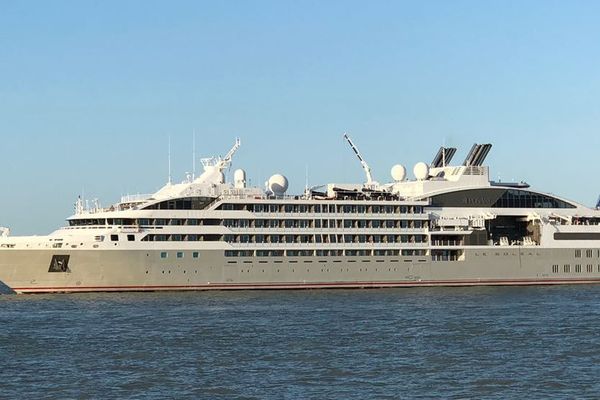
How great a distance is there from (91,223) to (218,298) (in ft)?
41.0

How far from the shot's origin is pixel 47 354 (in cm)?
3838

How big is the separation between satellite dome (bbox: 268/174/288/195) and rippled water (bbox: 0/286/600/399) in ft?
43.0

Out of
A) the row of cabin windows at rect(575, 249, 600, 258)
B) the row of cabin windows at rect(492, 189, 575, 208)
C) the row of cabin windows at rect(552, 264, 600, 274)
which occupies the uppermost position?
the row of cabin windows at rect(492, 189, 575, 208)

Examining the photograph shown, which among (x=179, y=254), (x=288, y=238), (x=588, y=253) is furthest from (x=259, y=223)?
(x=588, y=253)

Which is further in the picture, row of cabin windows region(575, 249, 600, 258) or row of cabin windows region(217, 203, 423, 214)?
row of cabin windows region(575, 249, 600, 258)

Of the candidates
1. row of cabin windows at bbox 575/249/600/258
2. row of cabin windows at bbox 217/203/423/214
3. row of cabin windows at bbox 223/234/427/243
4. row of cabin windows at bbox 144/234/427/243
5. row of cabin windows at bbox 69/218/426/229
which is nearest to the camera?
row of cabin windows at bbox 144/234/427/243

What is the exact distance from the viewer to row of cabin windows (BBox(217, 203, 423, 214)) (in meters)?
69.7

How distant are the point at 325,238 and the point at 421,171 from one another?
11.7m

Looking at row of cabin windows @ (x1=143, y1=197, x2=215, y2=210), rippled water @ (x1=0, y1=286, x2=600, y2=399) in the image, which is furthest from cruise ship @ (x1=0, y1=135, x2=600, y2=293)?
rippled water @ (x1=0, y1=286, x2=600, y2=399)

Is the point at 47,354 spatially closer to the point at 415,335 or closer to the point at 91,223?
the point at 415,335

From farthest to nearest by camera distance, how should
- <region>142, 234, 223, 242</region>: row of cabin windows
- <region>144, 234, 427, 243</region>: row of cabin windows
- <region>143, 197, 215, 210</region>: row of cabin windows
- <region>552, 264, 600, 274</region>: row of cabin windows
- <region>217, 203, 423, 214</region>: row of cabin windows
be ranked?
1. <region>552, 264, 600, 274</region>: row of cabin windows
2. <region>217, 203, 423, 214</region>: row of cabin windows
3. <region>143, 197, 215, 210</region>: row of cabin windows
4. <region>144, 234, 427, 243</region>: row of cabin windows
5. <region>142, 234, 223, 242</region>: row of cabin windows

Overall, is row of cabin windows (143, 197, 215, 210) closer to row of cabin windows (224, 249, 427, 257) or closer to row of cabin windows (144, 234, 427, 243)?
row of cabin windows (144, 234, 427, 243)

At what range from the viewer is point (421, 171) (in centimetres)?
7800

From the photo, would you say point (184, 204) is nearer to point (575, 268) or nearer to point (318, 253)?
point (318, 253)
